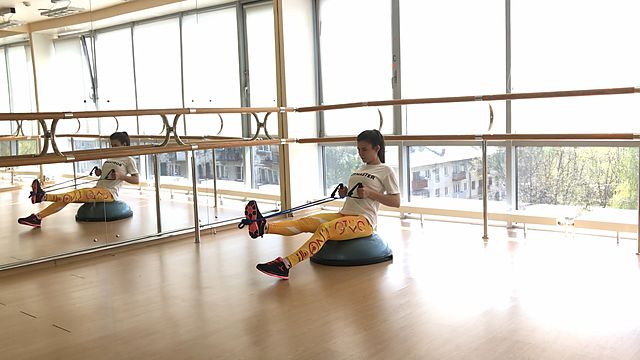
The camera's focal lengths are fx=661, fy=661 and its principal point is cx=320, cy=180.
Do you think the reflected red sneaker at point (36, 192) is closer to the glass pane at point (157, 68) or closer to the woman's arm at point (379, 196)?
the glass pane at point (157, 68)

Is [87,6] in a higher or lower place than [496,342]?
higher

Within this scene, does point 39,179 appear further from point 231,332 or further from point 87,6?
point 231,332

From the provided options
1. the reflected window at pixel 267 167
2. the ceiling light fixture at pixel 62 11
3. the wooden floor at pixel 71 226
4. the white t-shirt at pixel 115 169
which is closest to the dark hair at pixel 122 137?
the white t-shirt at pixel 115 169

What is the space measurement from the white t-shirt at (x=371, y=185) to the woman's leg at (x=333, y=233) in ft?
0.22

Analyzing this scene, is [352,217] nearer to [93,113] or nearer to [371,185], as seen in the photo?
[371,185]

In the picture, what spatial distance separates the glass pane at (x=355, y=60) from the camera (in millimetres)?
5758

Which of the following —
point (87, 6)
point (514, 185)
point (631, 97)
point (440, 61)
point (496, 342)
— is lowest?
point (496, 342)

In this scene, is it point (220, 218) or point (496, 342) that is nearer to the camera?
point (496, 342)

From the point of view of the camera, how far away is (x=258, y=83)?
5.75 m

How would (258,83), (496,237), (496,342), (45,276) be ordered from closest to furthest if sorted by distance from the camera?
(496,342) < (45,276) < (496,237) < (258,83)

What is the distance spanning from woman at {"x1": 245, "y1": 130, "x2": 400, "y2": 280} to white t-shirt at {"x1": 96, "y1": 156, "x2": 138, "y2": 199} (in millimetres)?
1475

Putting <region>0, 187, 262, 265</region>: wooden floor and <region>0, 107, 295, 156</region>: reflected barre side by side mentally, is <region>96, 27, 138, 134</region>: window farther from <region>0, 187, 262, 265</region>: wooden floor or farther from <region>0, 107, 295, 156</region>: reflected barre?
<region>0, 187, 262, 265</region>: wooden floor

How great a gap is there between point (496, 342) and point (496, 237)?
2.18 metres

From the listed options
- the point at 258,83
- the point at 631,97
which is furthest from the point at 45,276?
the point at 631,97
